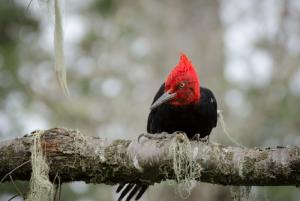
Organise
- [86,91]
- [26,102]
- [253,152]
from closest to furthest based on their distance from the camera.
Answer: [253,152], [26,102], [86,91]

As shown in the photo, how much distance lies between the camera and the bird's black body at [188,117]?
467 centimetres

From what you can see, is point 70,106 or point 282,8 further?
point 70,106

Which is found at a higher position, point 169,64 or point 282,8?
point 282,8

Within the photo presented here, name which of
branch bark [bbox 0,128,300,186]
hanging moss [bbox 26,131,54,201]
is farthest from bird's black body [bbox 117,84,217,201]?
hanging moss [bbox 26,131,54,201]

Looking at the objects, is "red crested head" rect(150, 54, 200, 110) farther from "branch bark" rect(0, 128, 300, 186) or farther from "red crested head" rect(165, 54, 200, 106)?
"branch bark" rect(0, 128, 300, 186)

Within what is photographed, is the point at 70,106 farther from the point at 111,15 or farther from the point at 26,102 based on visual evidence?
the point at 111,15

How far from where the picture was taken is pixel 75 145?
3404 millimetres

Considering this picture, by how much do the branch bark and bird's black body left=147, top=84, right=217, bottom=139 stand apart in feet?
3.99

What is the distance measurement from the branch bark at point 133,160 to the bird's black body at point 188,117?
1215mm

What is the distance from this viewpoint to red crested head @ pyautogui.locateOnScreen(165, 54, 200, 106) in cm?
468

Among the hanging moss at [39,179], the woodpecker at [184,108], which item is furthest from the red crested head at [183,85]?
the hanging moss at [39,179]

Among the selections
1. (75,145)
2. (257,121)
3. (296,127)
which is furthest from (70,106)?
(75,145)

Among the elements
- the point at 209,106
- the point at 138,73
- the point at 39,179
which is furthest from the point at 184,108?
the point at 138,73

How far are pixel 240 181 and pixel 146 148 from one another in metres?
0.52
